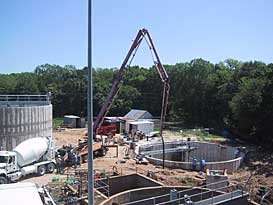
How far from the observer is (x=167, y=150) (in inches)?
1409

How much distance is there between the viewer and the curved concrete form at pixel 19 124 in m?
25.6

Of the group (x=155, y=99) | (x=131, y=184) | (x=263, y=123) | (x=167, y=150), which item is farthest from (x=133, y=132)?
(x=155, y=99)

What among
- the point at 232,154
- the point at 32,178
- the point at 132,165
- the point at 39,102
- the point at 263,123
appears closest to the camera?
the point at 32,178

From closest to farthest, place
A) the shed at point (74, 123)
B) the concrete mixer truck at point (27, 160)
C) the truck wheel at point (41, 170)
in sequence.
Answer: the concrete mixer truck at point (27, 160)
the truck wheel at point (41, 170)
the shed at point (74, 123)

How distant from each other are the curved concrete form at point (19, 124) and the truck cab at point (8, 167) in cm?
482

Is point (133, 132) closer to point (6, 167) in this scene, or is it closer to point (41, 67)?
point (6, 167)

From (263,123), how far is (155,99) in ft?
103

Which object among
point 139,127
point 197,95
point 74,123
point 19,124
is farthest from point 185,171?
point 197,95

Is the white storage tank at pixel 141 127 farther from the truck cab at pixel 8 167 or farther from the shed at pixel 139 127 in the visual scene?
the truck cab at pixel 8 167

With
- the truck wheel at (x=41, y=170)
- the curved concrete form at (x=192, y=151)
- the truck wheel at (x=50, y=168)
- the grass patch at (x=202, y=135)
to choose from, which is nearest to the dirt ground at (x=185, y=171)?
the truck wheel at (x=41, y=170)

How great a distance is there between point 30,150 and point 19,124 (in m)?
4.53

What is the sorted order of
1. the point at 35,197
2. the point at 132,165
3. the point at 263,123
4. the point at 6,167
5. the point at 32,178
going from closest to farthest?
1. the point at 35,197
2. the point at 6,167
3. the point at 32,178
4. the point at 132,165
5. the point at 263,123

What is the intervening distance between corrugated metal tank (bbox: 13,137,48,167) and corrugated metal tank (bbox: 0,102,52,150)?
10.7 feet

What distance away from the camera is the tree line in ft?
132
